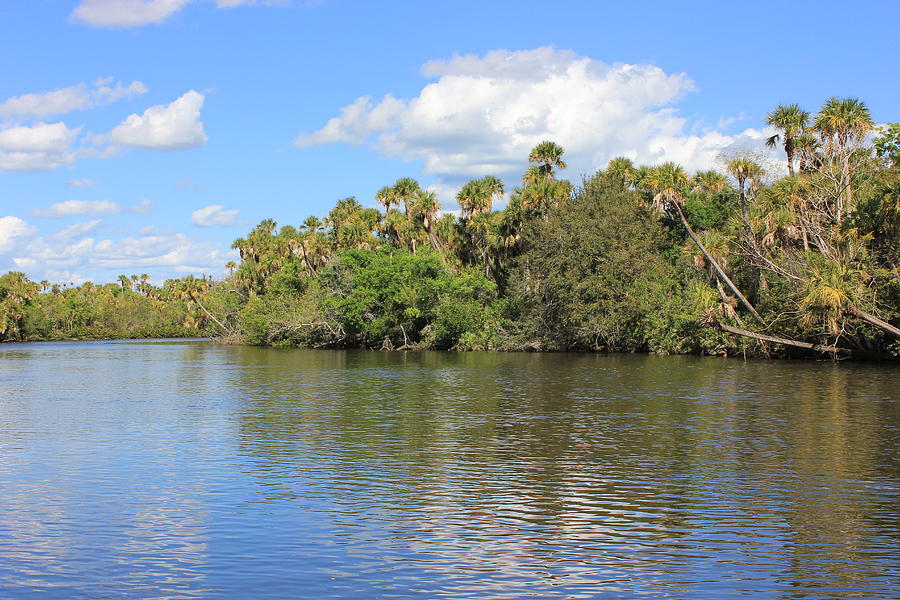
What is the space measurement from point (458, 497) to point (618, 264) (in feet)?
148

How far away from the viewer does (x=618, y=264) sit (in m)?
57.6

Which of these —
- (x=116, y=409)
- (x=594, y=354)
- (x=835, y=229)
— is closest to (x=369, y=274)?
(x=594, y=354)

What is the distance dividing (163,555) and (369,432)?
1120 centimetres

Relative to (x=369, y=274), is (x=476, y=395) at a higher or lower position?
lower

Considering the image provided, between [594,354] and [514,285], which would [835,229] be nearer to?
[594,354]

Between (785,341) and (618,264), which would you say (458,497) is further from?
(618,264)

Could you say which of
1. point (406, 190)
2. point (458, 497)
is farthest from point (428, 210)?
point (458, 497)

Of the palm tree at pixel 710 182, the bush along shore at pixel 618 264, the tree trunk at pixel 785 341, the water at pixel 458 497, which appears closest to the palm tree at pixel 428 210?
the bush along shore at pixel 618 264

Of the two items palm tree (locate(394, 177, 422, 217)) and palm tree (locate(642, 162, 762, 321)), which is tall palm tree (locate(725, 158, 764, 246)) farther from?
palm tree (locate(394, 177, 422, 217))

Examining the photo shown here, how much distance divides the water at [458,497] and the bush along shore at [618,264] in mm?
15231

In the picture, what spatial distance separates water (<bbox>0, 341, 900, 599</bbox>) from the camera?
10000 mm

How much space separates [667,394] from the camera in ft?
101

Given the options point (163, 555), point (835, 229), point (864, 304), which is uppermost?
point (835, 229)

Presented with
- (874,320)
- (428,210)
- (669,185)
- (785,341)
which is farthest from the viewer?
(428,210)
